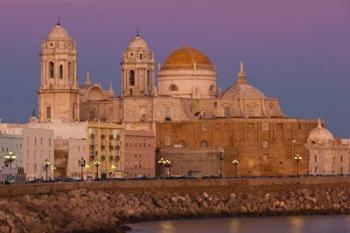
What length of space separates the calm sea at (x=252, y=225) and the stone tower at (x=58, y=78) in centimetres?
3719

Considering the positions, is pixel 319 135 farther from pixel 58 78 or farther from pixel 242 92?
pixel 58 78

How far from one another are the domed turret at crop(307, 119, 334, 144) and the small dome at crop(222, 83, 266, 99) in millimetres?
6075

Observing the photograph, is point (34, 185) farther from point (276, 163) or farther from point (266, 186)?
point (276, 163)

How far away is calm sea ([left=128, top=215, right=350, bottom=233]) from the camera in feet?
286

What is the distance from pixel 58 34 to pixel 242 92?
19698 mm

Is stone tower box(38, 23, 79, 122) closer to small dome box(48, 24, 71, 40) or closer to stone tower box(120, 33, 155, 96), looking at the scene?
small dome box(48, 24, 71, 40)

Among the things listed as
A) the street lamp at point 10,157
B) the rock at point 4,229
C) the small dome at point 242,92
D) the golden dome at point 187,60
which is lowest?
the rock at point 4,229

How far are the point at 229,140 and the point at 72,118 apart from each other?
46.4 feet

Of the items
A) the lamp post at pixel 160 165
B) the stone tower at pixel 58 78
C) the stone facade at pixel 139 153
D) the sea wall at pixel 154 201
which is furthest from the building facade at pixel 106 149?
the sea wall at pixel 154 201

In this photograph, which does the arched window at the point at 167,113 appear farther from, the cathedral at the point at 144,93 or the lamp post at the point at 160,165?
the lamp post at the point at 160,165

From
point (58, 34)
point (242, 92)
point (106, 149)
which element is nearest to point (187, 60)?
point (242, 92)

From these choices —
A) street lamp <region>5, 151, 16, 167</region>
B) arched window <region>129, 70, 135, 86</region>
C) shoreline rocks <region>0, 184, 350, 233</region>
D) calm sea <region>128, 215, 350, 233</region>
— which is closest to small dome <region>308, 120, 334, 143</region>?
arched window <region>129, 70, 135, 86</region>

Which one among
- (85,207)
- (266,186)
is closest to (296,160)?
(266,186)

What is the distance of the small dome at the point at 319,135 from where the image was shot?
467 ft
